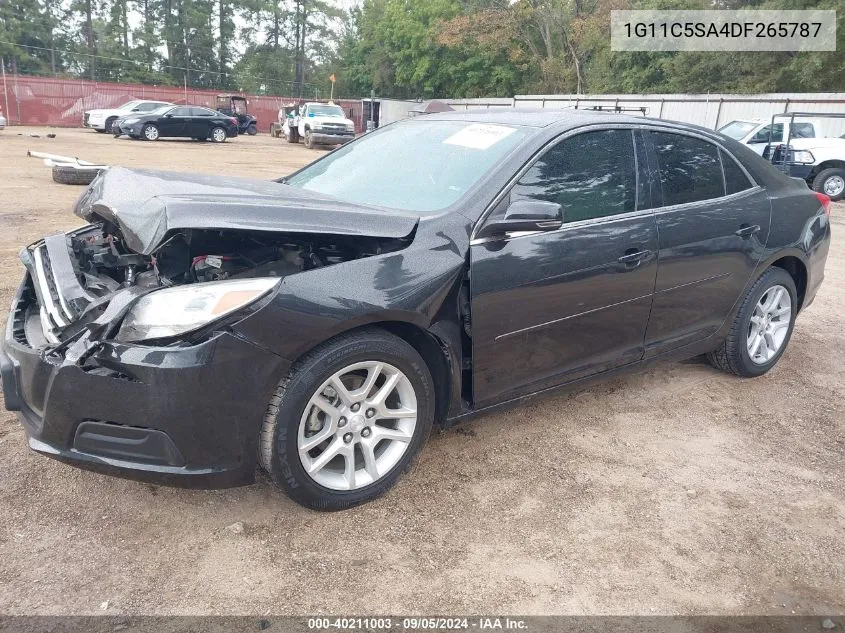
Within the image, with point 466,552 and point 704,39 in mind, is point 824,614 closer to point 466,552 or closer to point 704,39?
point 466,552

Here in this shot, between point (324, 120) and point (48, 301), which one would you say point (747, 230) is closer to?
point (48, 301)

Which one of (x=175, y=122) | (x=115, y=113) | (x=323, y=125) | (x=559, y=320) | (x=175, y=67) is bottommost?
(x=559, y=320)

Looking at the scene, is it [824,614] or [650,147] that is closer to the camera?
[824,614]

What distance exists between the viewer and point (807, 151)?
15.1 meters

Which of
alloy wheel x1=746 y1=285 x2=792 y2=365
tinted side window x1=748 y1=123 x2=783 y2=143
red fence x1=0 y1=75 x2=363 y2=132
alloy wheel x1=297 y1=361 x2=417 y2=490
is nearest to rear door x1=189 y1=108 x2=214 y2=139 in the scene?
red fence x1=0 y1=75 x2=363 y2=132

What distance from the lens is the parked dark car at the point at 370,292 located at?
7.54 feet

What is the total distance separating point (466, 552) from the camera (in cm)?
253

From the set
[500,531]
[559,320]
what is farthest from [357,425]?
[559,320]

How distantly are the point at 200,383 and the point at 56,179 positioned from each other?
10850 mm

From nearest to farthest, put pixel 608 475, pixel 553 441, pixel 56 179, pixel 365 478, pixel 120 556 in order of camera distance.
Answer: pixel 120 556 < pixel 365 478 < pixel 608 475 < pixel 553 441 < pixel 56 179

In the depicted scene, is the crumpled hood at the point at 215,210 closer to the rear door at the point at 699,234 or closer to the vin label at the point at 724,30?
the rear door at the point at 699,234

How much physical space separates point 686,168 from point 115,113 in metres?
29.0

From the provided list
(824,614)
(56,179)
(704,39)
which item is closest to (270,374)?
(824,614)

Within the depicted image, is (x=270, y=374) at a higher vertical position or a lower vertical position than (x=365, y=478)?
higher
